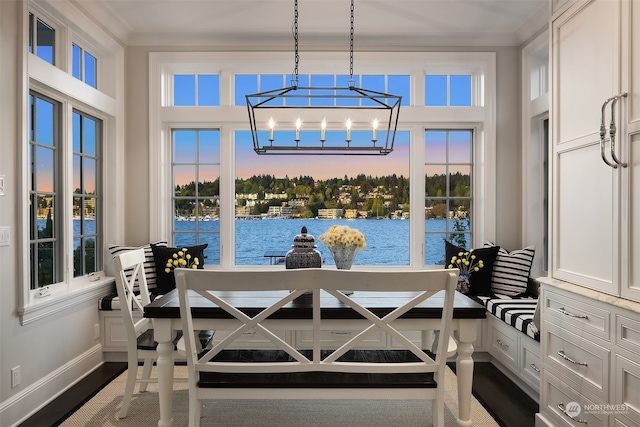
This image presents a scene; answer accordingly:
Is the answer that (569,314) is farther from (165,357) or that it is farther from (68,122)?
(68,122)

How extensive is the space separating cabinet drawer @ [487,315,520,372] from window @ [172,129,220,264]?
99.6 inches

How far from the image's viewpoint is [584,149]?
6.88 ft

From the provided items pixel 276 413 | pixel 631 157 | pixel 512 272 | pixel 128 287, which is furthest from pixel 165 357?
pixel 512 272

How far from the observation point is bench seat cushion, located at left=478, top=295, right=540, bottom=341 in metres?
2.80

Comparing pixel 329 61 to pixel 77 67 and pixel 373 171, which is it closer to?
pixel 373 171

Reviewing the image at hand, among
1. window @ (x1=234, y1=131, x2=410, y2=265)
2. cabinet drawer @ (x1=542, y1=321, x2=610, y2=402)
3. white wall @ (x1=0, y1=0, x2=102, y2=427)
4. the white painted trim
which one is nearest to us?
cabinet drawer @ (x1=542, y1=321, x2=610, y2=402)

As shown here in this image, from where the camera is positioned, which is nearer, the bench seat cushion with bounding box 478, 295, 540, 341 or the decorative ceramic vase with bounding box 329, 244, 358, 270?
the decorative ceramic vase with bounding box 329, 244, 358, 270

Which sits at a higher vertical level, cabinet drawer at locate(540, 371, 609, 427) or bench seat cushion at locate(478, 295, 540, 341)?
bench seat cushion at locate(478, 295, 540, 341)

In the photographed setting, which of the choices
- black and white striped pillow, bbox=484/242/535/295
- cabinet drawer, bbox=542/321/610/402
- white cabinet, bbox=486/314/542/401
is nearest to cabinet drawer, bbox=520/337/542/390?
white cabinet, bbox=486/314/542/401

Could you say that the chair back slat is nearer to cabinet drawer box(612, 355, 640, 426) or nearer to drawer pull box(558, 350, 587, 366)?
drawer pull box(558, 350, 587, 366)

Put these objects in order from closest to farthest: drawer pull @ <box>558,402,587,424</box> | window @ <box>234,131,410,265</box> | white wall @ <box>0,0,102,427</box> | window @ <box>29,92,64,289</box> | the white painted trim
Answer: drawer pull @ <box>558,402,587,424</box> < white wall @ <box>0,0,102,427</box> < window @ <box>29,92,64,289</box> < the white painted trim < window @ <box>234,131,410,265</box>

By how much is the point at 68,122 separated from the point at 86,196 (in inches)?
25.6

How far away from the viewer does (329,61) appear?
402 centimetres

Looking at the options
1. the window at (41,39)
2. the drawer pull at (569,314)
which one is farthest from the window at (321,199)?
the drawer pull at (569,314)
